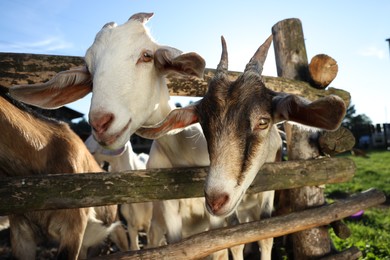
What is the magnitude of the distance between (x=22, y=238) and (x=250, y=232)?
208cm

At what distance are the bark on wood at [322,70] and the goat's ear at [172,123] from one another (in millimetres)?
1932

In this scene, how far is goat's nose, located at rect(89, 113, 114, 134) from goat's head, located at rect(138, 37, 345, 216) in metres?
0.41

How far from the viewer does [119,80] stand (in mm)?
2131

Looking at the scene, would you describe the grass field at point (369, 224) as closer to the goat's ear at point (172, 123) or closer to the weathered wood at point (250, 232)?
the weathered wood at point (250, 232)

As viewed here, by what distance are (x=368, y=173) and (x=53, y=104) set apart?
1227 cm

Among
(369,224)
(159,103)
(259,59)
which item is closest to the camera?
(259,59)

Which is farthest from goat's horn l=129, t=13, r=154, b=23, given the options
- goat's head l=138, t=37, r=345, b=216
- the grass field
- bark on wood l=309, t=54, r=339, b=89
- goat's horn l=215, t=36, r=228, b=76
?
the grass field

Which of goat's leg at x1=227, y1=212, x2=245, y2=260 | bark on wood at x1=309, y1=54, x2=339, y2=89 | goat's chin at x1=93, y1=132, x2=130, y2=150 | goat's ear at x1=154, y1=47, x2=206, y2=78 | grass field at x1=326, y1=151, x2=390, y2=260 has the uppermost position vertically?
bark on wood at x1=309, y1=54, x2=339, y2=89

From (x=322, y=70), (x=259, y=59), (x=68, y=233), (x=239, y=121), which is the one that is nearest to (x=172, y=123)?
(x=239, y=121)

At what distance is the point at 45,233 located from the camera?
3.01 metres

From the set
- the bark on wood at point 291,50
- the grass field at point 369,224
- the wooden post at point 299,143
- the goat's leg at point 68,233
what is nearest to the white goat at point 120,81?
the goat's leg at point 68,233

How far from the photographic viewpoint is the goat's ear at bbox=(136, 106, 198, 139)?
93.6 inches

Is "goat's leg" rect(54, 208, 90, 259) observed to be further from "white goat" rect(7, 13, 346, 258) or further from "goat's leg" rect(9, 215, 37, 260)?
"white goat" rect(7, 13, 346, 258)

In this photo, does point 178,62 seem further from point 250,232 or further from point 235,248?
point 235,248
